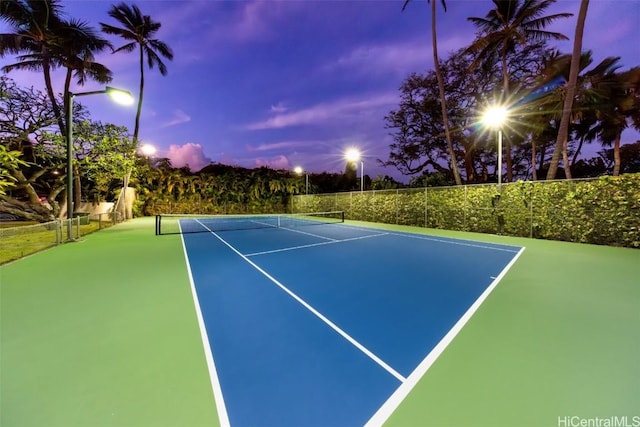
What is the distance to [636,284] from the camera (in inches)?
194

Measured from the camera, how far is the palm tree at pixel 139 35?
22.8 metres

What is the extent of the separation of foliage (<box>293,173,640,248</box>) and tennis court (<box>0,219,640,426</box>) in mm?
4181

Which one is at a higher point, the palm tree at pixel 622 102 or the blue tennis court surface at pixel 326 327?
the palm tree at pixel 622 102

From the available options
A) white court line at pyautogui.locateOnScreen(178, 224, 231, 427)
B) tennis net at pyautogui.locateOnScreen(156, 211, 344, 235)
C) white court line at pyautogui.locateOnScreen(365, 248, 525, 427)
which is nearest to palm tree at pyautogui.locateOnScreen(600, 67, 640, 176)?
tennis net at pyautogui.locateOnScreen(156, 211, 344, 235)

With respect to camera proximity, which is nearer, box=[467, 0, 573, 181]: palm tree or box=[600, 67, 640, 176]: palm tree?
box=[467, 0, 573, 181]: palm tree

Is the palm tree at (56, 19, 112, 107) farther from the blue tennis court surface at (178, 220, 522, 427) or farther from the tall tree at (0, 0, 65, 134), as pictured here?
the blue tennis court surface at (178, 220, 522, 427)

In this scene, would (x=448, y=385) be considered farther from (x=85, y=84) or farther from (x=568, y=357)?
(x=85, y=84)

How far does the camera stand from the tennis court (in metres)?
1.98

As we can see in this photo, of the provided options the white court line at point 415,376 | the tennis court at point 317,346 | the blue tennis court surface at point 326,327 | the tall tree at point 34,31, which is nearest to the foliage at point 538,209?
the tennis court at point 317,346

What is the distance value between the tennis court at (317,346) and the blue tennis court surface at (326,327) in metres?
0.02

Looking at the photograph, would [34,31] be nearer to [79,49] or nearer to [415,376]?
[79,49]

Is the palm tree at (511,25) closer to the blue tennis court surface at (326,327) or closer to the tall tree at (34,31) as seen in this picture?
the blue tennis court surface at (326,327)

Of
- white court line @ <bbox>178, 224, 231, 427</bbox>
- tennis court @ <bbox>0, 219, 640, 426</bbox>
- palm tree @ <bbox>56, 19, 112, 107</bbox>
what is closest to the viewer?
white court line @ <bbox>178, 224, 231, 427</bbox>

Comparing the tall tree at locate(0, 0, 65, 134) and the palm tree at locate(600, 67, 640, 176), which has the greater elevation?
the tall tree at locate(0, 0, 65, 134)
